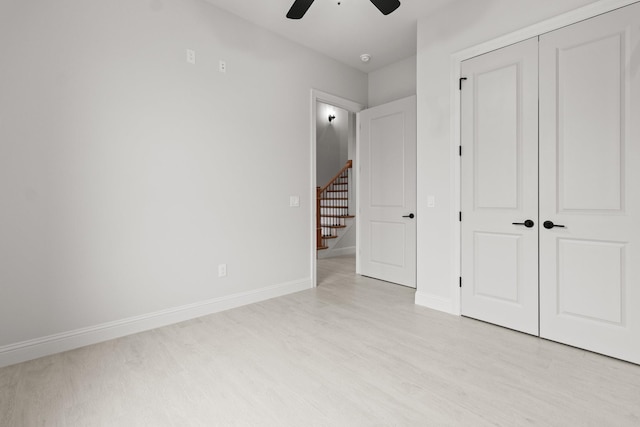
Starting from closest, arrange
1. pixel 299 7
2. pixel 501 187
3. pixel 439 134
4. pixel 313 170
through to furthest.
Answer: pixel 299 7 < pixel 501 187 < pixel 439 134 < pixel 313 170

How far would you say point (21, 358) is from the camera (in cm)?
222

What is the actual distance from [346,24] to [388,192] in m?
2.04

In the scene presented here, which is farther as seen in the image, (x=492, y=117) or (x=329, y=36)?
(x=329, y=36)

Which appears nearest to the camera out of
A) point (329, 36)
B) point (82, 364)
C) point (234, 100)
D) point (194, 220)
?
point (82, 364)

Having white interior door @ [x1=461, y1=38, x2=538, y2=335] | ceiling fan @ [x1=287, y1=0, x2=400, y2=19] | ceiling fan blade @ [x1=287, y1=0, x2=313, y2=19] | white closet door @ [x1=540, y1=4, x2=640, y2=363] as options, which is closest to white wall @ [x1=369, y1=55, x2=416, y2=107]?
white interior door @ [x1=461, y1=38, x2=538, y2=335]

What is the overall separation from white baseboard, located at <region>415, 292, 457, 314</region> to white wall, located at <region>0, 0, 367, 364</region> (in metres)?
1.53

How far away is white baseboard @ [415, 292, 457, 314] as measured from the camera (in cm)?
316

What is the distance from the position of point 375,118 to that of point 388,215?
1.35 m

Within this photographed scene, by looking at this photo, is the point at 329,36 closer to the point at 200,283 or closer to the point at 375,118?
the point at 375,118

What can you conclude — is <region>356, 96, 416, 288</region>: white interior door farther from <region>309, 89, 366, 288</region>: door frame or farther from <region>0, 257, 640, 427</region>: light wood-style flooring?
<region>0, 257, 640, 427</region>: light wood-style flooring

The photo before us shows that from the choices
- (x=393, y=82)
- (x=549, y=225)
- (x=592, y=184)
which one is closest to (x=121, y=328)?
(x=549, y=225)

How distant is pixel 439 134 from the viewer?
10.4 feet

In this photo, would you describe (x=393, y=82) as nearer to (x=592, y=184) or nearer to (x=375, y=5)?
(x=375, y=5)

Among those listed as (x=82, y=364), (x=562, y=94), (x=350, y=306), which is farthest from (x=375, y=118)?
(x=82, y=364)
